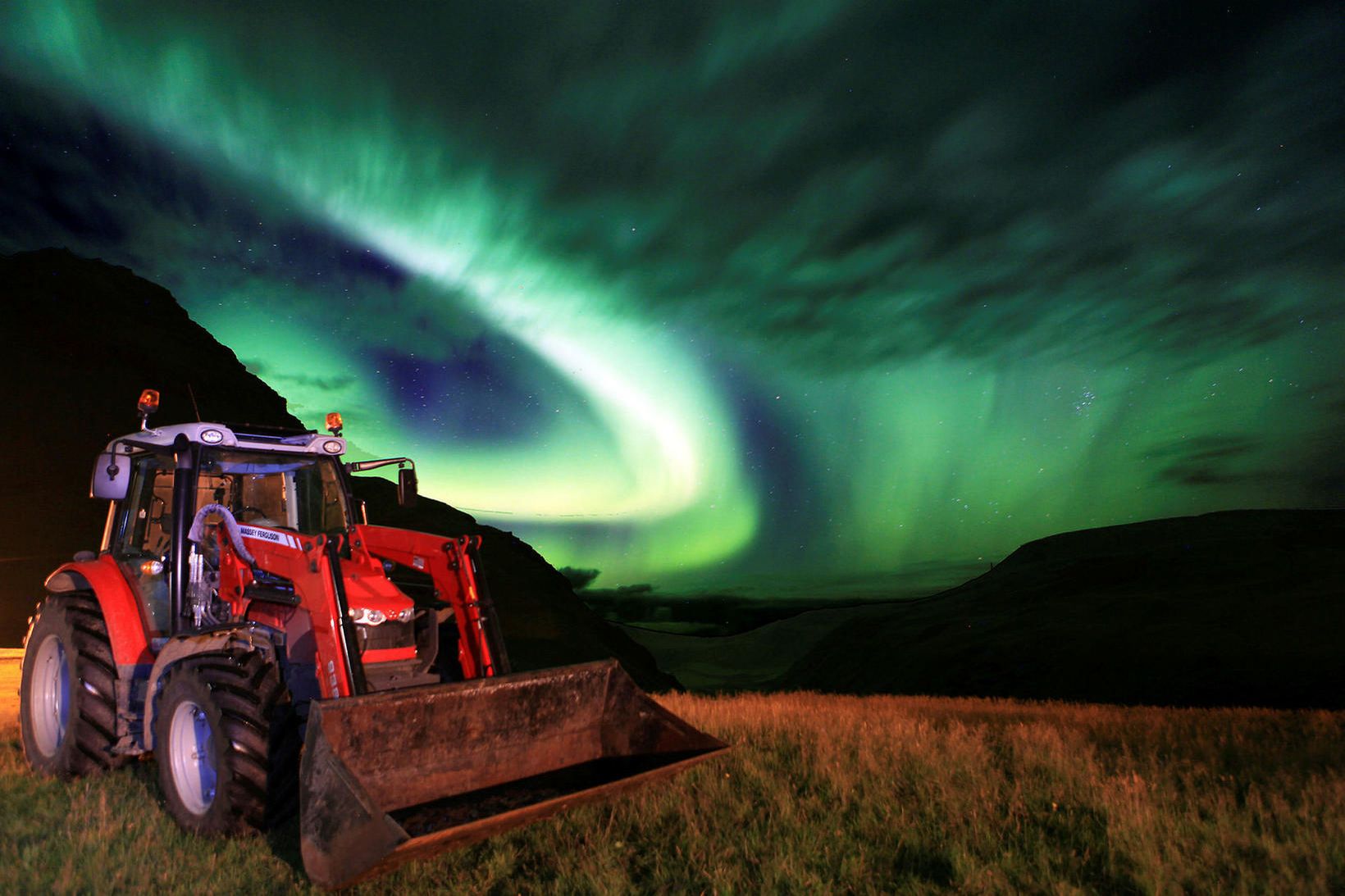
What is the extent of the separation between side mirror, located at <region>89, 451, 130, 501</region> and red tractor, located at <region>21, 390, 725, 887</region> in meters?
0.02

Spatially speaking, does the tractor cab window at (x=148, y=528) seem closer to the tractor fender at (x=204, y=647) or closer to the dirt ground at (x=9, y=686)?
the tractor fender at (x=204, y=647)

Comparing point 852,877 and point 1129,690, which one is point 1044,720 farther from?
point 1129,690

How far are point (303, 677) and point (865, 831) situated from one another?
13.9 feet

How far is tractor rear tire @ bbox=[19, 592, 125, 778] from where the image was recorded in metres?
6.26

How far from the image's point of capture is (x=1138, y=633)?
208 feet

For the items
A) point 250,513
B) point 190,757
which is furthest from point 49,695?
point 190,757

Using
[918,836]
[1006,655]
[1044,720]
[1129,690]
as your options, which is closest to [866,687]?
[1006,655]

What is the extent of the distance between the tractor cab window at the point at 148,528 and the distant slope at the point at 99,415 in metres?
36.0

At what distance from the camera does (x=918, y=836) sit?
483cm

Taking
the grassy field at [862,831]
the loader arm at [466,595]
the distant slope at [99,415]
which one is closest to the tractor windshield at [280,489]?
the loader arm at [466,595]

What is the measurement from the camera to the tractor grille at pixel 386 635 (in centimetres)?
557

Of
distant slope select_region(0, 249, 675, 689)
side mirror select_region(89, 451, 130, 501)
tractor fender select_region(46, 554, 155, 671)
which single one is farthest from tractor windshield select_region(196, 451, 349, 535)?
distant slope select_region(0, 249, 675, 689)

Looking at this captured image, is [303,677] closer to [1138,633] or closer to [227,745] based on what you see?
[227,745]

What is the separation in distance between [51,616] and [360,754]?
4.63 metres
